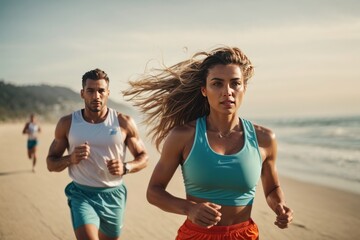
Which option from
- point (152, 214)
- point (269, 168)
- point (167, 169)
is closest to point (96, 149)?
Result: point (167, 169)

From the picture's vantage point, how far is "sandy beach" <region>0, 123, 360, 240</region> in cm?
657

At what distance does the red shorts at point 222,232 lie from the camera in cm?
252

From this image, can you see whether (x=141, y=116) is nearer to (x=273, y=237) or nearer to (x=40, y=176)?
(x=273, y=237)

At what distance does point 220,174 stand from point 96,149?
209cm

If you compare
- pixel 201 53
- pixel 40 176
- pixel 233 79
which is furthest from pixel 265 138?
pixel 40 176

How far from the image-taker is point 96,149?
4219 mm

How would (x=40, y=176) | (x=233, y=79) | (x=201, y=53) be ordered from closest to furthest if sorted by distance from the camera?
(x=233, y=79) → (x=201, y=53) → (x=40, y=176)

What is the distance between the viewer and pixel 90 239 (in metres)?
3.55

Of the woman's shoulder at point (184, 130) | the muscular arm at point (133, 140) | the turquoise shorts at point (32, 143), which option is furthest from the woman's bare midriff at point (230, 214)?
the turquoise shorts at point (32, 143)

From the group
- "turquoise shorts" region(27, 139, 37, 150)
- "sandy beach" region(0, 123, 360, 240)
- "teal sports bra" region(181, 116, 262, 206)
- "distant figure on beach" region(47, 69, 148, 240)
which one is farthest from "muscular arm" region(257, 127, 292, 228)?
"turquoise shorts" region(27, 139, 37, 150)

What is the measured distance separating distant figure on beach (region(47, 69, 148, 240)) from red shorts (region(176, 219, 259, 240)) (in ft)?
4.89

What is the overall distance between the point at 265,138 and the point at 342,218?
5487 millimetres

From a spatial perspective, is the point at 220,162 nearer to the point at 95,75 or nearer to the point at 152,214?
the point at 95,75

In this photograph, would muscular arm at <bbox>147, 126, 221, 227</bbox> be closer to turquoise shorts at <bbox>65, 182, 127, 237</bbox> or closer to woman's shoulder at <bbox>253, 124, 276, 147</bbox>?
woman's shoulder at <bbox>253, 124, 276, 147</bbox>
